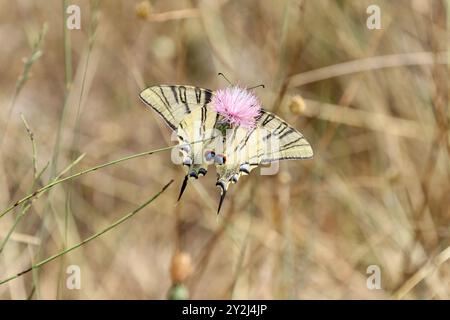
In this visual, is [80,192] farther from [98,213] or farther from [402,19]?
[402,19]

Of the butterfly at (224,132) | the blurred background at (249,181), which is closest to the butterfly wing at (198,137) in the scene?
the butterfly at (224,132)

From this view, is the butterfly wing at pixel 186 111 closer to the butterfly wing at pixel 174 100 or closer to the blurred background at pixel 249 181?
the butterfly wing at pixel 174 100

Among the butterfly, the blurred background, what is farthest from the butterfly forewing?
the blurred background

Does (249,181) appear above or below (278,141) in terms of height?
above

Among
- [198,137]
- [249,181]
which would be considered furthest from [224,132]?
[249,181]

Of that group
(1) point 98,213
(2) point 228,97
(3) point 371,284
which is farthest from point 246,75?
(2) point 228,97

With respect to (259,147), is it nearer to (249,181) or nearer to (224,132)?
(224,132)

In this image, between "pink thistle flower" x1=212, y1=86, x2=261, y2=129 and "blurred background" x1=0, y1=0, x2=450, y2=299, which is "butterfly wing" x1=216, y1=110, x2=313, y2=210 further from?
"blurred background" x1=0, y1=0, x2=450, y2=299
